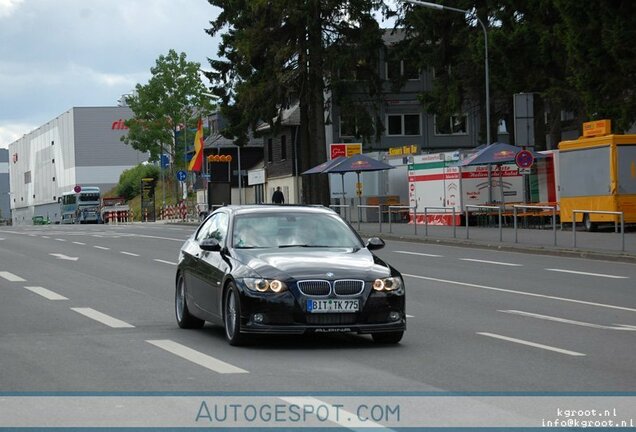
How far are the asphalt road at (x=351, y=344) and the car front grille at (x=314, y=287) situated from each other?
21.8 inches

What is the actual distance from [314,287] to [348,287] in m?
0.32

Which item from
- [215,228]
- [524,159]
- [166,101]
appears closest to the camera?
[215,228]

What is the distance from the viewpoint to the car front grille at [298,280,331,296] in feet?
41.0

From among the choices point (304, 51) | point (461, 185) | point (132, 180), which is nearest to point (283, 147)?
point (304, 51)

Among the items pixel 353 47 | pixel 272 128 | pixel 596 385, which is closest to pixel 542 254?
pixel 596 385

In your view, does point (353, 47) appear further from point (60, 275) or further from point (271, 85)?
point (60, 275)

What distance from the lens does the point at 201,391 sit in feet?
32.0

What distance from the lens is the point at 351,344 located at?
43.4ft

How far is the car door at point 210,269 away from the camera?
13570mm

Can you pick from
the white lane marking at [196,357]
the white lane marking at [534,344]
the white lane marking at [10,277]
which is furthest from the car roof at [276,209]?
the white lane marking at [10,277]

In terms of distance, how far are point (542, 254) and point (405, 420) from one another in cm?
2436

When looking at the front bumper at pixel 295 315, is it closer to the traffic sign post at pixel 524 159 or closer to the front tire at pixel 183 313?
the front tire at pixel 183 313

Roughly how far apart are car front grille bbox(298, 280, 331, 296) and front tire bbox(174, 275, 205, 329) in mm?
2550

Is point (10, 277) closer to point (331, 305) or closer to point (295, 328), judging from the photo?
point (295, 328)
